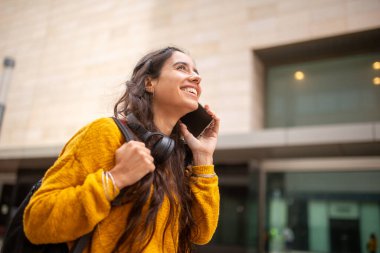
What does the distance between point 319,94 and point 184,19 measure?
4663 mm

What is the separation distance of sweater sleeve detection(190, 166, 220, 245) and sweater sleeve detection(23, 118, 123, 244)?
598 mm

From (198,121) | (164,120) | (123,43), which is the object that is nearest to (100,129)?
(164,120)

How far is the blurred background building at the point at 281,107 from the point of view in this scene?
301 inches

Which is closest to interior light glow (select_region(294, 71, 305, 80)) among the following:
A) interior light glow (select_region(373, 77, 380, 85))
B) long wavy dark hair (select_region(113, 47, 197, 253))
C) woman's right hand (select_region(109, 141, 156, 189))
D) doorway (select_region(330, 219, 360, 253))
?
interior light glow (select_region(373, 77, 380, 85))

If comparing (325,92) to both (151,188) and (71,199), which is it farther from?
(71,199)

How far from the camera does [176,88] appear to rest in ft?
6.39

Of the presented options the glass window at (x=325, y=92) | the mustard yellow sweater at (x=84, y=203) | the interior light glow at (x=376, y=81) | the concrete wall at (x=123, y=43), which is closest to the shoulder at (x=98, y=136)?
the mustard yellow sweater at (x=84, y=203)

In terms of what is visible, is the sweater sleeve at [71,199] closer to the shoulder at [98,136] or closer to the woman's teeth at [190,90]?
the shoulder at [98,136]

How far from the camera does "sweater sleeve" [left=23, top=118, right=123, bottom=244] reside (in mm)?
1307

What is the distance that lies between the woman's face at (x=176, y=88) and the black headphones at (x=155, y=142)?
0.31 metres

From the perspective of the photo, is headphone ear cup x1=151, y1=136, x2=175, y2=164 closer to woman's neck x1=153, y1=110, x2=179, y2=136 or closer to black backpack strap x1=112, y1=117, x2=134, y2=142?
black backpack strap x1=112, y1=117, x2=134, y2=142

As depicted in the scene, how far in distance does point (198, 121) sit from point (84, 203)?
1.09 metres

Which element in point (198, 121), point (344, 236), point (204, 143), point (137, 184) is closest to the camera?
point (137, 184)

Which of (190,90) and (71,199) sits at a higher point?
(190,90)
